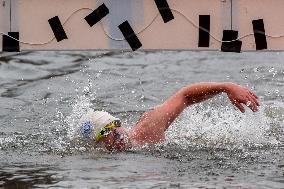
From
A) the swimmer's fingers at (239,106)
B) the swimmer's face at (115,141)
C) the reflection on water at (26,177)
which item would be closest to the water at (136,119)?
the reflection on water at (26,177)

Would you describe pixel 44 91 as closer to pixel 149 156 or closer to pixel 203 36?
pixel 203 36

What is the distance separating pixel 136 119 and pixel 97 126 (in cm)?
292

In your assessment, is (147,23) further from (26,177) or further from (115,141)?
(26,177)

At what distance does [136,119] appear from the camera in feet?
34.4

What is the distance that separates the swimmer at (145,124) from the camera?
7.55m

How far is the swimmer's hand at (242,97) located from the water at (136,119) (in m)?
0.45

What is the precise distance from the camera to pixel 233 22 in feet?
36.7

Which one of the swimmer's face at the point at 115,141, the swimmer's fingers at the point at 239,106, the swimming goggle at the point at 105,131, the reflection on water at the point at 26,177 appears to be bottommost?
the reflection on water at the point at 26,177

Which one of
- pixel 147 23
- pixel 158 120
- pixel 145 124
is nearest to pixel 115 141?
pixel 145 124

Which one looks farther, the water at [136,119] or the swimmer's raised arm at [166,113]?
the swimmer's raised arm at [166,113]

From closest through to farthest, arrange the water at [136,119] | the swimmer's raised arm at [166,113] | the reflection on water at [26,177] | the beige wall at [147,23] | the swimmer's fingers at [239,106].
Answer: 1. the reflection on water at [26,177]
2. the water at [136,119]
3. the swimmer's fingers at [239,106]
4. the swimmer's raised arm at [166,113]
5. the beige wall at [147,23]

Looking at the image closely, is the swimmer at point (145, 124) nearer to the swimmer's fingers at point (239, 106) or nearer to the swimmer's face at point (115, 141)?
the swimmer's face at point (115, 141)

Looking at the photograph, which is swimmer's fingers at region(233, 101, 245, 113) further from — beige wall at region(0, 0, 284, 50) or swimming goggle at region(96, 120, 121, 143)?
beige wall at region(0, 0, 284, 50)

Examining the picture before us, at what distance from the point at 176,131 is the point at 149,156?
145cm
